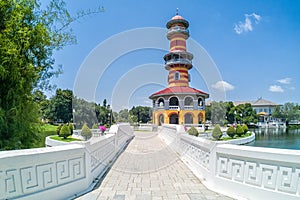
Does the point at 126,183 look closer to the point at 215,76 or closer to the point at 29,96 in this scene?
the point at 29,96

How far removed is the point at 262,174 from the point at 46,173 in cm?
280

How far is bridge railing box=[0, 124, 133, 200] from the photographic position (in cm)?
207

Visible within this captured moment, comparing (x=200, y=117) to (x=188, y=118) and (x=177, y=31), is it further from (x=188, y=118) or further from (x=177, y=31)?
(x=177, y=31)

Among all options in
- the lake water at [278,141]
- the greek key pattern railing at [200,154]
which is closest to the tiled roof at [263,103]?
the lake water at [278,141]

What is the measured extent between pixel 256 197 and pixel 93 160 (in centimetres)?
276

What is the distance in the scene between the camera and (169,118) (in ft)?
82.0

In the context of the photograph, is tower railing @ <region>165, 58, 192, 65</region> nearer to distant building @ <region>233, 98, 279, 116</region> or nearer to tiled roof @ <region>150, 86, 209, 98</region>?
tiled roof @ <region>150, 86, 209, 98</region>

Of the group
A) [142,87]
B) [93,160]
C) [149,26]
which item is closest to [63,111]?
[142,87]

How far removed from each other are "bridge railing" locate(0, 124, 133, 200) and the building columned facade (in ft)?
71.9

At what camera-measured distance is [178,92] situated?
24484 mm

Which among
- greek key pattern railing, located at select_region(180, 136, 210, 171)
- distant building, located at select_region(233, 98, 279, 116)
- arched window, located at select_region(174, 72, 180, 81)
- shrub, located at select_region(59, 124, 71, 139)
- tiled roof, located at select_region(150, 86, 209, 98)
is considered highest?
arched window, located at select_region(174, 72, 180, 81)

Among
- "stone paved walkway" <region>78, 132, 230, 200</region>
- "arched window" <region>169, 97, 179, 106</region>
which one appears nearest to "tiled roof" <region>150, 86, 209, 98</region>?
"arched window" <region>169, 97, 179, 106</region>

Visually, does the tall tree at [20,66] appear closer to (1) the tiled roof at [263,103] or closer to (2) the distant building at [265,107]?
(2) the distant building at [265,107]

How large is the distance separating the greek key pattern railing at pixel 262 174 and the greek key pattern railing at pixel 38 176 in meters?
2.32
